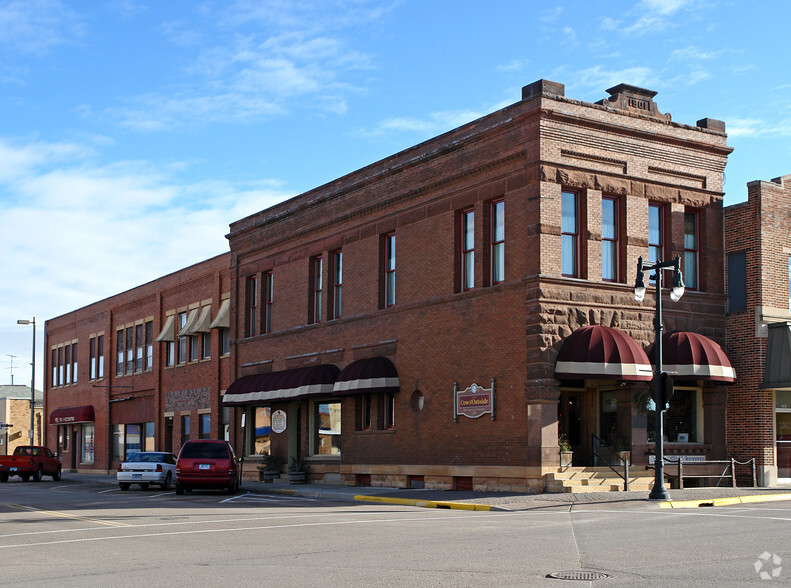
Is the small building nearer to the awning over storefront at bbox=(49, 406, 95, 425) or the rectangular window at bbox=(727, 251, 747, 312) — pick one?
the awning over storefront at bbox=(49, 406, 95, 425)

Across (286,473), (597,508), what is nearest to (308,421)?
(286,473)

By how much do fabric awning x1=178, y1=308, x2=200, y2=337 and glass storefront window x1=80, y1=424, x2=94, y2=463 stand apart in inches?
588

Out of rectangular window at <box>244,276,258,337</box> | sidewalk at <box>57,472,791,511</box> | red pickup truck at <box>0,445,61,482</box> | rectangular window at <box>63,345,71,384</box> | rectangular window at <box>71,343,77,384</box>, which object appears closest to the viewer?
sidewalk at <box>57,472,791,511</box>

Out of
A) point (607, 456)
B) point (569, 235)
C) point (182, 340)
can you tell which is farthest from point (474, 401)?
point (182, 340)

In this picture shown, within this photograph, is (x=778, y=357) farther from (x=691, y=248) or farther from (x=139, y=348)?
(x=139, y=348)

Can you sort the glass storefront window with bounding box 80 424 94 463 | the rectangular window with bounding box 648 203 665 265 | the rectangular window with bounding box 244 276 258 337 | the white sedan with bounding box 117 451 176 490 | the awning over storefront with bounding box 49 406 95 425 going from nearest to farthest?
the rectangular window with bounding box 648 203 665 265 < the white sedan with bounding box 117 451 176 490 < the rectangular window with bounding box 244 276 258 337 < the awning over storefront with bounding box 49 406 95 425 < the glass storefront window with bounding box 80 424 94 463

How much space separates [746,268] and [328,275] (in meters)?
14.3

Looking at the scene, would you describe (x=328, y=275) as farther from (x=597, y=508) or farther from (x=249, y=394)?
(x=597, y=508)

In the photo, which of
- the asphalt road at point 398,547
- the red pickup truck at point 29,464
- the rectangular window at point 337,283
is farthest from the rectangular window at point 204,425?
the asphalt road at point 398,547

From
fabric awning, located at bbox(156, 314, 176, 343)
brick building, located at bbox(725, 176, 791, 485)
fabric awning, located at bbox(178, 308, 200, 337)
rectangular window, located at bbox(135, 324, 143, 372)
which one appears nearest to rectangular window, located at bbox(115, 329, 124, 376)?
rectangular window, located at bbox(135, 324, 143, 372)

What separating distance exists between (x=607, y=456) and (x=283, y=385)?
1315 centimetres

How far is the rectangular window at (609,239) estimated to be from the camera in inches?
1073

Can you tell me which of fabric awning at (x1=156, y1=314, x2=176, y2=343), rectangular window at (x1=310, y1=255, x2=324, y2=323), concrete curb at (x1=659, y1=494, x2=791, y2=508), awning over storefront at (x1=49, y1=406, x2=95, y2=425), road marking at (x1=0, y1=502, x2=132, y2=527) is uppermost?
rectangular window at (x1=310, y1=255, x2=324, y2=323)

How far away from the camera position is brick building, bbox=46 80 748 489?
26.1m
